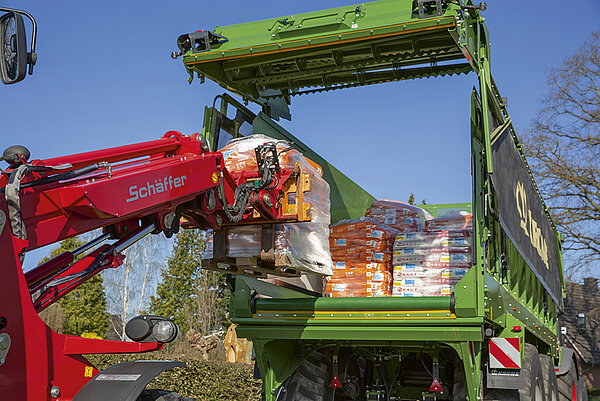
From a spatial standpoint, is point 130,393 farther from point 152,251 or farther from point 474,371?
point 152,251

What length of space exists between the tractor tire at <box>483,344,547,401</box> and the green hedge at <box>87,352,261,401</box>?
20.2 ft

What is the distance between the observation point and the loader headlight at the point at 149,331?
3480 mm

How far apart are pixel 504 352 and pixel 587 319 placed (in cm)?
2424

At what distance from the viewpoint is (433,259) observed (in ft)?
19.5

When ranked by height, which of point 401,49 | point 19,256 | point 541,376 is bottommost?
point 541,376

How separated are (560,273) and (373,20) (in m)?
7.60

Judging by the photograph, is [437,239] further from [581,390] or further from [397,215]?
[581,390]

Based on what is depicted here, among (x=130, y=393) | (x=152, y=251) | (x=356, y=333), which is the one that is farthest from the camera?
Result: (x=152, y=251)

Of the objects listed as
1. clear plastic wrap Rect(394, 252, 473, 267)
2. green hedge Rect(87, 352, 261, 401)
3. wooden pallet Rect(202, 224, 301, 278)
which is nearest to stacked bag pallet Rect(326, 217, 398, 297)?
clear plastic wrap Rect(394, 252, 473, 267)

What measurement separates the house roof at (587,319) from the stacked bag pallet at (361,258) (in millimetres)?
23217

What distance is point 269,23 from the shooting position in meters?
5.93

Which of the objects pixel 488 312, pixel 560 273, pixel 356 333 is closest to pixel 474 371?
pixel 488 312

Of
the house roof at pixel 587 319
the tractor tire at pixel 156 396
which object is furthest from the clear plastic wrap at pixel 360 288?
the house roof at pixel 587 319

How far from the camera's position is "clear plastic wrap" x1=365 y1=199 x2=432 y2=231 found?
273 inches
